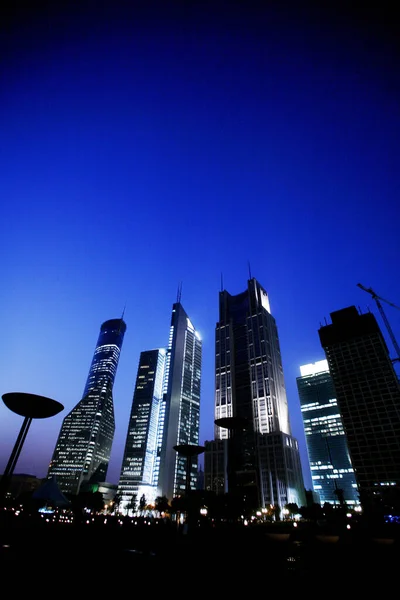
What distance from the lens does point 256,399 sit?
124500mm

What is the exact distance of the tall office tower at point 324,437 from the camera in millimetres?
152875

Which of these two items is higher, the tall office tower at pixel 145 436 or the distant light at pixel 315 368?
the distant light at pixel 315 368

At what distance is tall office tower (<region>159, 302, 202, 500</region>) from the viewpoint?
14425 cm

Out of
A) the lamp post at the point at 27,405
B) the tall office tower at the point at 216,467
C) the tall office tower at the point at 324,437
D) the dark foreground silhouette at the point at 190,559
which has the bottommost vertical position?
the dark foreground silhouette at the point at 190,559

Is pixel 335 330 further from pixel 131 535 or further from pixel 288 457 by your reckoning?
pixel 131 535

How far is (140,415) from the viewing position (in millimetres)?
165750

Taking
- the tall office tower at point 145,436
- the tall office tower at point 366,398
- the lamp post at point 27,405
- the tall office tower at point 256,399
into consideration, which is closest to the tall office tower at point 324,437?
the tall office tower at point 366,398

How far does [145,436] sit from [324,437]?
9504 centimetres

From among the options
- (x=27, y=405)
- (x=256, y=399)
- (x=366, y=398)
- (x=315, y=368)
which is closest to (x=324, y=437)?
(x=366, y=398)

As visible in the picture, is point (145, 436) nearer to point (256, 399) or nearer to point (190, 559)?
point (256, 399)

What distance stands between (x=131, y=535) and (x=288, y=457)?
359 ft

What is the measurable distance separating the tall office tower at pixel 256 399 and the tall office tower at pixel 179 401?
2805cm

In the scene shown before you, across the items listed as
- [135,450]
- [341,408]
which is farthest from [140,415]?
[341,408]

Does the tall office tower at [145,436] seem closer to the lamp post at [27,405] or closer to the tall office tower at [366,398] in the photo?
the tall office tower at [366,398]
